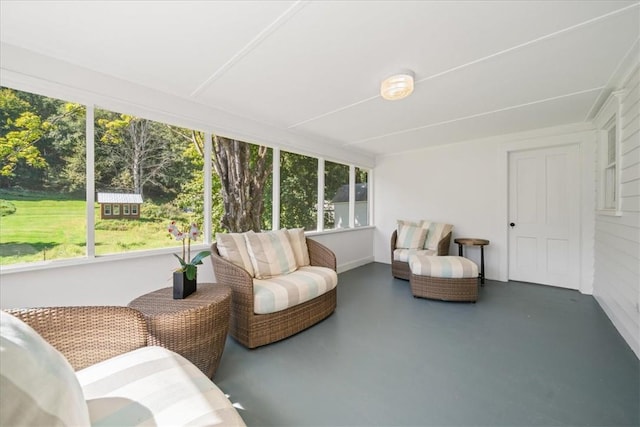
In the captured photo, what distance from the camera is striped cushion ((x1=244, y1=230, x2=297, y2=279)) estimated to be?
8.64ft

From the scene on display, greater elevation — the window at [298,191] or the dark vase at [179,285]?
the window at [298,191]

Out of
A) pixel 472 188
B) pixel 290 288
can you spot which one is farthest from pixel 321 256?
pixel 472 188

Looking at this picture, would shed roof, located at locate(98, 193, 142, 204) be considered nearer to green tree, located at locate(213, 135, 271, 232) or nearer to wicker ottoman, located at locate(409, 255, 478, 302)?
green tree, located at locate(213, 135, 271, 232)

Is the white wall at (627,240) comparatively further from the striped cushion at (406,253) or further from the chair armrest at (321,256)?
the chair armrest at (321,256)

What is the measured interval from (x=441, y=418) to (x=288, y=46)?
2.52 meters

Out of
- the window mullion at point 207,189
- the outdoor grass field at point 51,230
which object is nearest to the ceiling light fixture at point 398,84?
the window mullion at point 207,189

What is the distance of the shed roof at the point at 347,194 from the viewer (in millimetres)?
5082

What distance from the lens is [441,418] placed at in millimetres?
1445

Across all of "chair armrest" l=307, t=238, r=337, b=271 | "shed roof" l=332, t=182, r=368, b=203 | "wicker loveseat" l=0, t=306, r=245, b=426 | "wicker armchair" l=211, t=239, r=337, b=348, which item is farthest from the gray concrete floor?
"shed roof" l=332, t=182, r=368, b=203

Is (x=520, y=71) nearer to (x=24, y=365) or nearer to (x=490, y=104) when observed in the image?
(x=490, y=104)

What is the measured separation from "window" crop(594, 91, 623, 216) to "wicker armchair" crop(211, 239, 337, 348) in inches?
127

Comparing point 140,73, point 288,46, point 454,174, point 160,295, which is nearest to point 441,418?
point 160,295

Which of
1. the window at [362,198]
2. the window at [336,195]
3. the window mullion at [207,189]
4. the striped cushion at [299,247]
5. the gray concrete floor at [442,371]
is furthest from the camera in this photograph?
the window at [362,198]

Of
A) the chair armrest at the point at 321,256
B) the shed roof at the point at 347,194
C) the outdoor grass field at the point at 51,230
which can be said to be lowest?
the chair armrest at the point at 321,256
